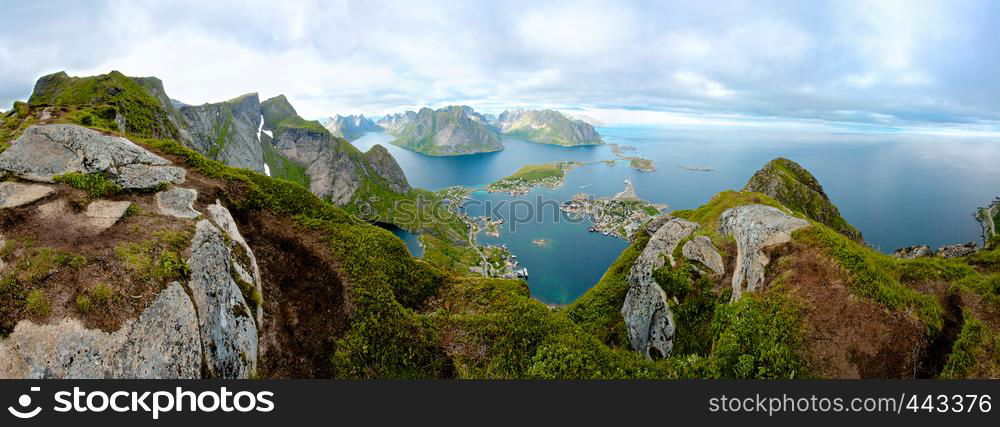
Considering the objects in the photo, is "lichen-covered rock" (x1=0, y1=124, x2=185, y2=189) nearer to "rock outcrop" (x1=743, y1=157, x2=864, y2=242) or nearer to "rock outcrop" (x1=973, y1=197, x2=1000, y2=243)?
"rock outcrop" (x1=743, y1=157, x2=864, y2=242)

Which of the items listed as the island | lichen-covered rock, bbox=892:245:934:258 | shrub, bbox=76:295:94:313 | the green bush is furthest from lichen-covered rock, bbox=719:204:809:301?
the island

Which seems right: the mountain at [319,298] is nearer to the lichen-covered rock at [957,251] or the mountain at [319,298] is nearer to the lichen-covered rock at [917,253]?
the lichen-covered rock at [917,253]

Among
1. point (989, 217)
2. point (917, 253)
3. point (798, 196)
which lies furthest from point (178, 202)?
point (989, 217)

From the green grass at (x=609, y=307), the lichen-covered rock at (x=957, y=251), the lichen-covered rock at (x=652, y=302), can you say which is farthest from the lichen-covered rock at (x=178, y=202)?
the lichen-covered rock at (x=957, y=251)

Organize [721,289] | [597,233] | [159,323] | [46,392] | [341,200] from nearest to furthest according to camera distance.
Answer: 1. [46,392]
2. [159,323]
3. [721,289]
4. [597,233]
5. [341,200]

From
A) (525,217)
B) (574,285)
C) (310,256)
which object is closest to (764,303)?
(310,256)

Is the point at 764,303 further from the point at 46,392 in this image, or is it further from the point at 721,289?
the point at 46,392

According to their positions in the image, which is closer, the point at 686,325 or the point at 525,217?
the point at 686,325

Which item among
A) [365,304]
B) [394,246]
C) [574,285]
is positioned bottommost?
[574,285]
